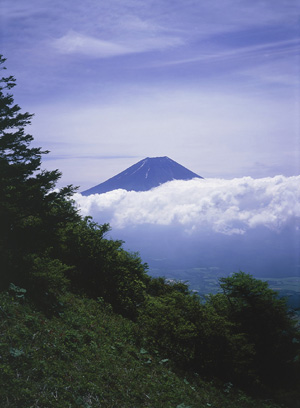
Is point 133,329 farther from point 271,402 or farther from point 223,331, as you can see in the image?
point 271,402

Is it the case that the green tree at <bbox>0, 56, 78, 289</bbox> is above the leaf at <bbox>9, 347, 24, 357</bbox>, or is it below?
above

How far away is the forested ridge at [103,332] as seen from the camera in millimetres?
9445

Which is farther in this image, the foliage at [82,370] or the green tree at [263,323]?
the green tree at [263,323]

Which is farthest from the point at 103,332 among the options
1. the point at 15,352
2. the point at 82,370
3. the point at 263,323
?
the point at 263,323

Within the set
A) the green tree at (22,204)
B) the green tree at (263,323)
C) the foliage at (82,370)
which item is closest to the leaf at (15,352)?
the foliage at (82,370)

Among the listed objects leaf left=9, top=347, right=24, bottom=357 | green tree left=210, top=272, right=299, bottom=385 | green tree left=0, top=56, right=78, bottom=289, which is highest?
green tree left=0, top=56, right=78, bottom=289

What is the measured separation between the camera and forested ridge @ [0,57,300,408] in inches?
372

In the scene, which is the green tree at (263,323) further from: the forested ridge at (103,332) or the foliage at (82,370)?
the foliage at (82,370)

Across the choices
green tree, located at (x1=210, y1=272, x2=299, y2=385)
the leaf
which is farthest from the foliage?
green tree, located at (x1=210, y1=272, x2=299, y2=385)

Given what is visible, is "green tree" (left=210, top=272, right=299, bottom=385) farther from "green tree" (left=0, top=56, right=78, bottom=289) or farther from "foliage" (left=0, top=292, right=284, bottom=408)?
"green tree" (left=0, top=56, right=78, bottom=289)

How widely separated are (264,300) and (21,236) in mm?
16966

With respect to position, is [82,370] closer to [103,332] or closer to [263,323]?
[103,332]

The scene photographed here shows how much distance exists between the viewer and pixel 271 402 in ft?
47.8

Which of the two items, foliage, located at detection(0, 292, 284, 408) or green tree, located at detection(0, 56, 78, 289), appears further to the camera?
green tree, located at detection(0, 56, 78, 289)
